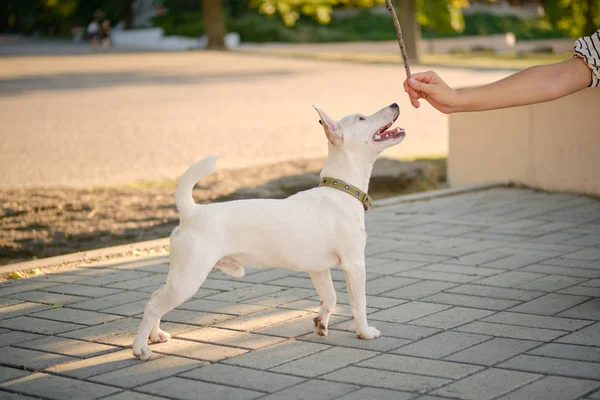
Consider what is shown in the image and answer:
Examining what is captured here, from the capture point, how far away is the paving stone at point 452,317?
5.30 m

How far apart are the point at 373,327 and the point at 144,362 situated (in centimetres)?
130

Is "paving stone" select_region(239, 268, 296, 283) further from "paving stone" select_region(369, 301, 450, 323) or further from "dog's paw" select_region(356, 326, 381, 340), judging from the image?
"dog's paw" select_region(356, 326, 381, 340)

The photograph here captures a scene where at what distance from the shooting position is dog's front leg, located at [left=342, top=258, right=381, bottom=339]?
489cm

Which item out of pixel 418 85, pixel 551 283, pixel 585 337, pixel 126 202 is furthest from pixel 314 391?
pixel 126 202

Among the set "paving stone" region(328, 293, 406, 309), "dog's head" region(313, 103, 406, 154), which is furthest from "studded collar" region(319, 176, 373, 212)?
"paving stone" region(328, 293, 406, 309)

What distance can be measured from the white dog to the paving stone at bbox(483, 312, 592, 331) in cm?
83

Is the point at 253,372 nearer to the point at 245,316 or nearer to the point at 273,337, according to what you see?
the point at 273,337

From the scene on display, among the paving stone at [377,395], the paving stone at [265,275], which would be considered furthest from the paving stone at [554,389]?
the paving stone at [265,275]

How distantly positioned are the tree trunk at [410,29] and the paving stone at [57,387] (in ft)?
96.6

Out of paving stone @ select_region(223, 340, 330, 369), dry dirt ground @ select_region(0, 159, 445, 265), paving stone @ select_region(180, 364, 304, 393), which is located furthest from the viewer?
dry dirt ground @ select_region(0, 159, 445, 265)

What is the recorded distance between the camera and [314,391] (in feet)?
13.8

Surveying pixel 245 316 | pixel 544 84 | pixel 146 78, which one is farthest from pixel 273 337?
pixel 146 78

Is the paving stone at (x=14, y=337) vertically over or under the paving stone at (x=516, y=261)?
under

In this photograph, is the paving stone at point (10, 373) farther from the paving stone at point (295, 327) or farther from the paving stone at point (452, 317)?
the paving stone at point (452, 317)
